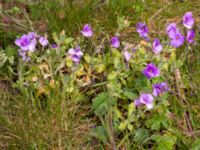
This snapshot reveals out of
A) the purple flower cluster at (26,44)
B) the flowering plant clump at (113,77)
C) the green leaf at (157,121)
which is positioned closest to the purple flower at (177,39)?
the flowering plant clump at (113,77)

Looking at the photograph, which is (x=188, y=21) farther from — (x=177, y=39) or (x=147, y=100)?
(x=147, y=100)

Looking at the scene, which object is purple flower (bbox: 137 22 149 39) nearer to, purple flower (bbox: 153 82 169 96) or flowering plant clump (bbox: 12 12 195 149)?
flowering plant clump (bbox: 12 12 195 149)

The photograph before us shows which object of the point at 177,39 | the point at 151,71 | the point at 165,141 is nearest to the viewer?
the point at 165,141

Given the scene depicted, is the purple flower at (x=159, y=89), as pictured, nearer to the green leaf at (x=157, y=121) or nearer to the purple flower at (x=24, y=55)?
the green leaf at (x=157, y=121)

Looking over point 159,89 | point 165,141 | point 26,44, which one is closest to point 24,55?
point 26,44

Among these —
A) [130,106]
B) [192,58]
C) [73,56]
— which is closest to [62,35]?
[73,56]

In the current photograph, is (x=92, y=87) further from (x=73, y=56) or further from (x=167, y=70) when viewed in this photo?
(x=167, y=70)

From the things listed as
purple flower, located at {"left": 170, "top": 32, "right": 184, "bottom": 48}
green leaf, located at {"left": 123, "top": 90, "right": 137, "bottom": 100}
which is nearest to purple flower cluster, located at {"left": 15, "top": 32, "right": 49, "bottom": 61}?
green leaf, located at {"left": 123, "top": 90, "right": 137, "bottom": 100}
